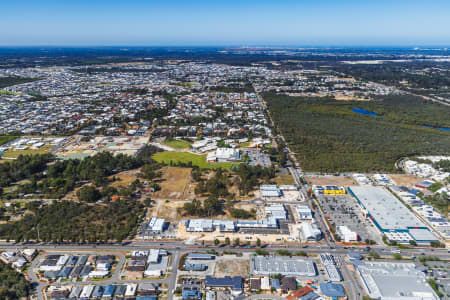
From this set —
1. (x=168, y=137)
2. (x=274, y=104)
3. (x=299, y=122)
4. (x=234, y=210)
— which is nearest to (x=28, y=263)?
(x=234, y=210)

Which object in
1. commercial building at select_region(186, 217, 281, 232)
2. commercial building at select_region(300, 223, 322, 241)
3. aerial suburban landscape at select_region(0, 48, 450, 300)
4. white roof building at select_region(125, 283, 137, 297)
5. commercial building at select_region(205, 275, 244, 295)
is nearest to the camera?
white roof building at select_region(125, 283, 137, 297)

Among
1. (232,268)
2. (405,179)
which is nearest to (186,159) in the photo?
(232,268)

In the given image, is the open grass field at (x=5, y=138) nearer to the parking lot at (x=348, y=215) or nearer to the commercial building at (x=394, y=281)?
the parking lot at (x=348, y=215)

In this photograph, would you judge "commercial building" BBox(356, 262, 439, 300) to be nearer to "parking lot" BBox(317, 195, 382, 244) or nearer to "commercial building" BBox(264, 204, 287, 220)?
"parking lot" BBox(317, 195, 382, 244)

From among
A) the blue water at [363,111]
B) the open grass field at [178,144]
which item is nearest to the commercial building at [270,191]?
the open grass field at [178,144]

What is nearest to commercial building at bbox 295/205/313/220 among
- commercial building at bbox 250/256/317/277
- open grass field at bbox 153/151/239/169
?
commercial building at bbox 250/256/317/277

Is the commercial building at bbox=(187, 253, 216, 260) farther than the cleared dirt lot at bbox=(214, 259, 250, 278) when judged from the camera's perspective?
Yes
